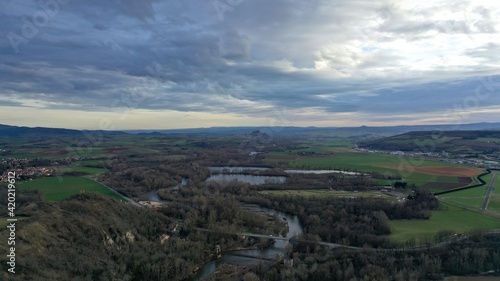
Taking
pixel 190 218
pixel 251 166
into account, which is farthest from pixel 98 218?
pixel 251 166

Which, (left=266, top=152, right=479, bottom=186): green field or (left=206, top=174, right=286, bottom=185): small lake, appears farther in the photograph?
(left=206, top=174, right=286, bottom=185): small lake

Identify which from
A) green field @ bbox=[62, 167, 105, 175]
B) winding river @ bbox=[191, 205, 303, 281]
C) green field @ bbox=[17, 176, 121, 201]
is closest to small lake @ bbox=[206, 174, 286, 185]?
green field @ bbox=[62, 167, 105, 175]

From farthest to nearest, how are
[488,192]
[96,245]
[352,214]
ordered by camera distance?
[488,192]
[352,214]
[96,245]

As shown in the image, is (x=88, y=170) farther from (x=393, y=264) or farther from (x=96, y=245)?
(x=393, y=264)

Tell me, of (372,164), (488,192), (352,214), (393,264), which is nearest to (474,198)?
(488,192)

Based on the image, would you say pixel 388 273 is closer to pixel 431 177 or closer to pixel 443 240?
pixel 443 240

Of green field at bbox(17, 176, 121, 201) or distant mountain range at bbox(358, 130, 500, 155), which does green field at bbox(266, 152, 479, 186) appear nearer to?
distant mountain range at bbox(358, 130, 500, 155)

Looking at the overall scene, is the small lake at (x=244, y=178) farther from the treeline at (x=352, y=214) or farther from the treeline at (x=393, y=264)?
the treeline at (x=393, y=264)
